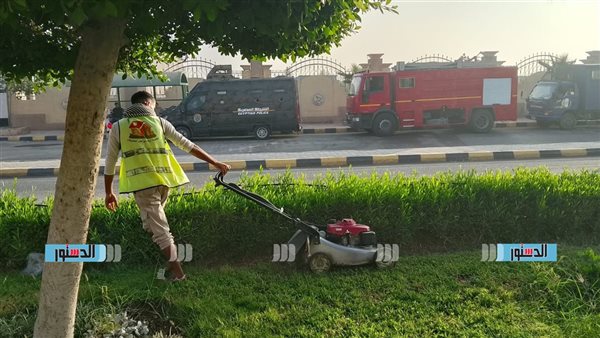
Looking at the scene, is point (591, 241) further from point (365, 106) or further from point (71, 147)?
point (365, 106)

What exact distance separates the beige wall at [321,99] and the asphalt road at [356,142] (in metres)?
4.47

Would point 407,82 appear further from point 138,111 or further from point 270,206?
point 138,111

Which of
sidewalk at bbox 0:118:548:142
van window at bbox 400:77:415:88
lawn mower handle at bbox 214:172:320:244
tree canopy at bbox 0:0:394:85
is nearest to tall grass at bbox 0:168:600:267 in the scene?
lawn mower handle at bbox 214:172:320:244

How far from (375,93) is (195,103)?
598 centimetres

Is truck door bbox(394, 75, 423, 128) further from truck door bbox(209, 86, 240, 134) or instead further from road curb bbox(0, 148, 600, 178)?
truck door bbox(209, 86, 240, 134)

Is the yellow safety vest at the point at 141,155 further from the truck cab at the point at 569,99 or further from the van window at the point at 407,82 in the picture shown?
the truck cab at the point at 569,99

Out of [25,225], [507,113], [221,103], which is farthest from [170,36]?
[507,113]

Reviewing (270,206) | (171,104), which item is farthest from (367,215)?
(171,104)

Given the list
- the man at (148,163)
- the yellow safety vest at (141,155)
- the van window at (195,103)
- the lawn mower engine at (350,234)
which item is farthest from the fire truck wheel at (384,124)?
the yellow safety vest at (141,155)

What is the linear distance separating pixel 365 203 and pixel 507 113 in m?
14.3

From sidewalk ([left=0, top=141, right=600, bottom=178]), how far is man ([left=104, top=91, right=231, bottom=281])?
691 centimetres

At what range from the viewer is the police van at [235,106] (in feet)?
51.9

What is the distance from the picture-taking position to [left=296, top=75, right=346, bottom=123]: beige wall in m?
21.5

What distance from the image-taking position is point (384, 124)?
16.2 metres
